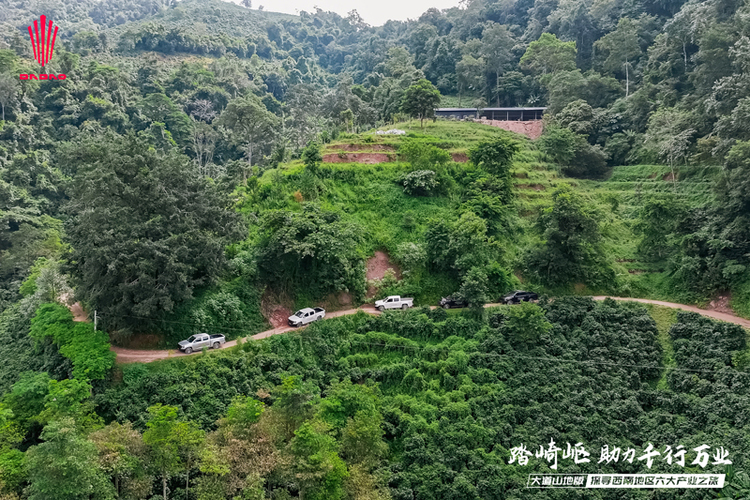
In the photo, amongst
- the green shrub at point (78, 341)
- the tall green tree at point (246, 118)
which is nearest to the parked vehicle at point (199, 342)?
the green shrub at point (78, 341)

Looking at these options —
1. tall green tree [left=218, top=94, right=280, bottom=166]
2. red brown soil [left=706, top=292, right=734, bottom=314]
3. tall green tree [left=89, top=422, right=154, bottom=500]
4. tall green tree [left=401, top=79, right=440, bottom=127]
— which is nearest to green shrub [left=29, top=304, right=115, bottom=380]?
tall green tree [left=89, top=422, right=154, bottom=500]

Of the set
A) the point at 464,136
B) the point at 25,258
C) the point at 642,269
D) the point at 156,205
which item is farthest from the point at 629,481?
the point at 25,258

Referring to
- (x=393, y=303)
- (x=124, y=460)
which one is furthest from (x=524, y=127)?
(x=124, y=460)

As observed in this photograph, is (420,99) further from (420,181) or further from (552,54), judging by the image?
(552,54)

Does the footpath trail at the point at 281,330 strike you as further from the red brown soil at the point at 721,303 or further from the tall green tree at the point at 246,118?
the tall green tree at the point at 246,118

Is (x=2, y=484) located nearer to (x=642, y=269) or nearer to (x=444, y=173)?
(x=444, y=173)

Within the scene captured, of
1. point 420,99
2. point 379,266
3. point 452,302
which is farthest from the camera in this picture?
point 420,99

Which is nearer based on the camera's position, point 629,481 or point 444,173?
point 629,481
